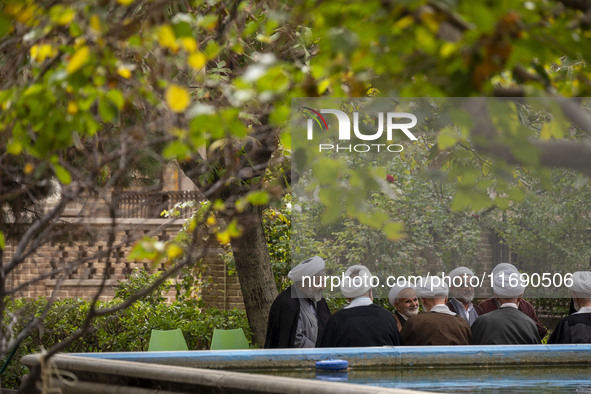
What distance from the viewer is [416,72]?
9.89ft

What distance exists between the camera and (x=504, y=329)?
7551 millimetres

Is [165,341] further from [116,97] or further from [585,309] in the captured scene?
[116,97]

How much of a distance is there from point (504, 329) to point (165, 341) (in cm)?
353

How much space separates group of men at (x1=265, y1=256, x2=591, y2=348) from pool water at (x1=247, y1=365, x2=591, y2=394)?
0.44 metres

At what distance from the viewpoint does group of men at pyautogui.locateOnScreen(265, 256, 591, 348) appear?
7.38 metres

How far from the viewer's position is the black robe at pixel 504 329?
297 inches

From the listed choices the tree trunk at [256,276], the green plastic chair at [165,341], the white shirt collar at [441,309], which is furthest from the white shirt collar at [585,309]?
the green plastic chair at [165,341]

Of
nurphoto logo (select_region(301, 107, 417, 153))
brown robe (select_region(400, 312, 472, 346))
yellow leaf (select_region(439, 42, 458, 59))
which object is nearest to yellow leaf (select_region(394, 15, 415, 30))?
yellow leaf (select_region(439, 42, 458, 59))

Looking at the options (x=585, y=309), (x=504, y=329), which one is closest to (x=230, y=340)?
(x=504, y=329)

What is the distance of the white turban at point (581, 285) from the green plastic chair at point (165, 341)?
395 centimetres

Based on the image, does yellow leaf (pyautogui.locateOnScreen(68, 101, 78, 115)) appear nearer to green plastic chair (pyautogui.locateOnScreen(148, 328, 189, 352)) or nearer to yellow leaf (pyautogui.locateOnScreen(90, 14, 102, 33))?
yellow leaf (pyautogui.locateOnScreen(90, 14, 102, 33))

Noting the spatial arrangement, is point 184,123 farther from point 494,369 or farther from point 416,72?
point 494,369

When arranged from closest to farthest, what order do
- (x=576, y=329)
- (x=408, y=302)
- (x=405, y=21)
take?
(x=405, y=21) < (x=576, y=329) < (x=408, y=302)

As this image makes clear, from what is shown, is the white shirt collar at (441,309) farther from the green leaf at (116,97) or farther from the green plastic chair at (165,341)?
the green leaf at (116,97)
